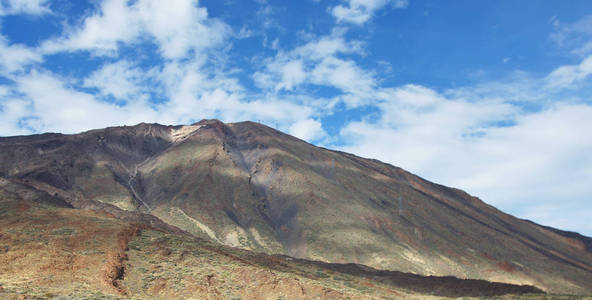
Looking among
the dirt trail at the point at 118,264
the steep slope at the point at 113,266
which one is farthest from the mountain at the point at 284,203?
the dirt trail at the point at 118,264

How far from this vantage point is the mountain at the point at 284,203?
83.4 meters

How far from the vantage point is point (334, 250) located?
82875 mm

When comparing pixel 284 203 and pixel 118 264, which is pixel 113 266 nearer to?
pixel 118 264

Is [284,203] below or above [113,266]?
above

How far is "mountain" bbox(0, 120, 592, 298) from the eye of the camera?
274 ft

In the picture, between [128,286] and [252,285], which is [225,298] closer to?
[252,285]

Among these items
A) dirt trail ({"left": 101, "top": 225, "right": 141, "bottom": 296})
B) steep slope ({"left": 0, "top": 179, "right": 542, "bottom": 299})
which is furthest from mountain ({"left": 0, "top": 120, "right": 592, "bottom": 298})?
dirt trail ({"left": 101, "top": 225, "right": 141, "bottom": 296})

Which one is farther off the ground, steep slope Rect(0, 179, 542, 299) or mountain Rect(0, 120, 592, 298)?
mountain Rect(0, 120, 592, 298)

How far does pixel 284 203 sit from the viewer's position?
10362 cm

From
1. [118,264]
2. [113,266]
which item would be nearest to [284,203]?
[118,264]

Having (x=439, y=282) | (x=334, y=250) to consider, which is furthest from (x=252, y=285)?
(x=334, y=250)

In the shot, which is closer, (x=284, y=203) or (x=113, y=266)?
(x=113, y=266)

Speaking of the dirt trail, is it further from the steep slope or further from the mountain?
the mountain

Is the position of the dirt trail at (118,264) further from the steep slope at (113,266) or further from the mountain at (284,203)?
the mountain at (284,203)
